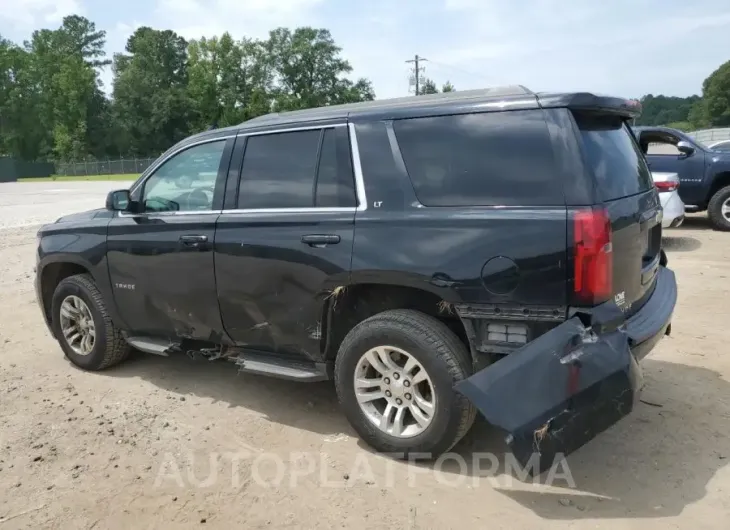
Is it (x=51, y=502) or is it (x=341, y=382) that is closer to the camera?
(x=51, y=502)

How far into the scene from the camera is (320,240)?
3.77 meters

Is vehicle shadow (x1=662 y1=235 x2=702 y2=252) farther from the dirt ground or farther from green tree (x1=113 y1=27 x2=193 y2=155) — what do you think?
green tree (x1=113 y1=27 x2=193 y2=155)

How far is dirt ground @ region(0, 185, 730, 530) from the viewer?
318 cm

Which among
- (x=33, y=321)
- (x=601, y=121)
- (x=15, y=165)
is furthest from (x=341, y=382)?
(x=15, y=165)

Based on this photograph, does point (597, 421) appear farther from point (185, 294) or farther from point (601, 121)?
point (185, 294)

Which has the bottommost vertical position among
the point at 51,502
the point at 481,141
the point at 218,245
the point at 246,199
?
the point at 51,502

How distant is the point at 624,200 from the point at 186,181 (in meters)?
3.03

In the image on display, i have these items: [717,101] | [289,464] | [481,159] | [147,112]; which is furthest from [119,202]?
[717,101]

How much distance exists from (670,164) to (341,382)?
10.1 meters

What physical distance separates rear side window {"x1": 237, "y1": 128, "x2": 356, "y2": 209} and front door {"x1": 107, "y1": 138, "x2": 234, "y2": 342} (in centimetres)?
26

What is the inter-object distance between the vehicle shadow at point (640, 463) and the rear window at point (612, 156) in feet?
4.91

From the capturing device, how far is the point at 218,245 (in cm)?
425

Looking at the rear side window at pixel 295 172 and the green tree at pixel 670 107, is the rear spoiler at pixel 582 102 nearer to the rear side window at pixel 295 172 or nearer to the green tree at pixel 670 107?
the rear side window at pixel 295 172

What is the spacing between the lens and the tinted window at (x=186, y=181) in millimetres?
4492
